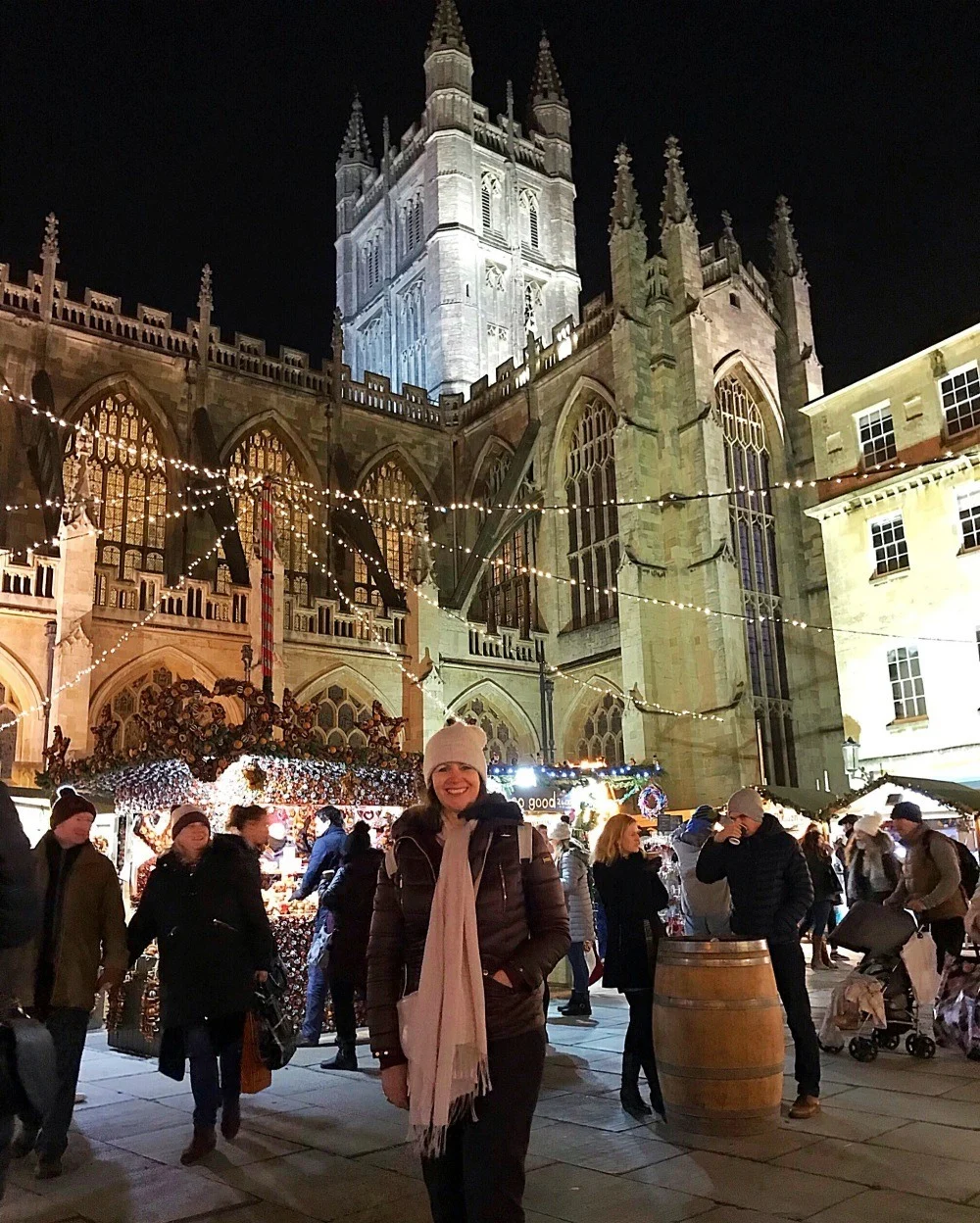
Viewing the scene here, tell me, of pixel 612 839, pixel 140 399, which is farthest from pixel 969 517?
pixel 140 399

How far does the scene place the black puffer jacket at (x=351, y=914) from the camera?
265 inches

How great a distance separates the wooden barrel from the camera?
4.50 meters

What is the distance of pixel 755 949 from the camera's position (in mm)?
4641

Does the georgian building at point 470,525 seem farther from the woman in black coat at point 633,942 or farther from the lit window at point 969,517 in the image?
the woman in black coat at point 633,942

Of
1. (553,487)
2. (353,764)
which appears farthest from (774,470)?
(353,764)

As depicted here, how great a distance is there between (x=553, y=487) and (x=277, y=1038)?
21.7 metres

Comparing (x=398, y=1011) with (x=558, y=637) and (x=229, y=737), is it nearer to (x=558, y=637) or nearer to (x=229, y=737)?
(x=229, y=737)

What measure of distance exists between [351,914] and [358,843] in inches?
19.8

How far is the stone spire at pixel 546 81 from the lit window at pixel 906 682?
1297 inches

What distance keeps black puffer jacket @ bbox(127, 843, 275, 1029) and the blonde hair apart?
73.5 inches

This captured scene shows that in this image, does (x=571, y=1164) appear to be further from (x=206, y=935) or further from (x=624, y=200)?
(x=624, y=200)

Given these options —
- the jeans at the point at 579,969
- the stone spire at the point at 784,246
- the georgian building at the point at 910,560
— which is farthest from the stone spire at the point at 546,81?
the jeans at the point at 579,969

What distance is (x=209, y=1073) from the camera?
4617 millimetres

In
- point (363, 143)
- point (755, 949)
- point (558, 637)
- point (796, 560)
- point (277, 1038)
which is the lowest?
point (277, 1038)
